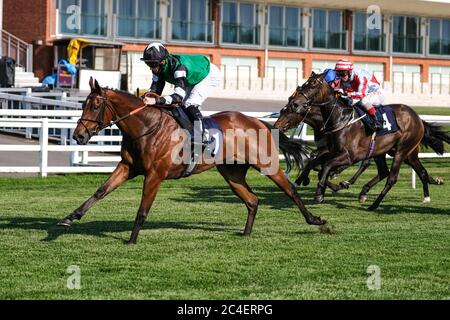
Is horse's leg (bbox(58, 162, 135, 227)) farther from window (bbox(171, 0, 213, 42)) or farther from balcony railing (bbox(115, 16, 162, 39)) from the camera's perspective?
window (bbox(171, 0, 213, 42))

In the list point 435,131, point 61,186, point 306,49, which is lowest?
point 61,186

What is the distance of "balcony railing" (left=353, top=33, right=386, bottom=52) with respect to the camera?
52469 millimetres

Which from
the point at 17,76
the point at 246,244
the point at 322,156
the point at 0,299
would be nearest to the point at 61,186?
the point at 322,156

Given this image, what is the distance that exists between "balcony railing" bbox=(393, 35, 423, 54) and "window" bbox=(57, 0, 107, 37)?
18.2 m

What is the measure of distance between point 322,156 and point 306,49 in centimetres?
3720

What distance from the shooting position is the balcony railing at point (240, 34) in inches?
1887

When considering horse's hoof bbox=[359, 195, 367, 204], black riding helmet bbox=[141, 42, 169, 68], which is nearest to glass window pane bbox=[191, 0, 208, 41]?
horse's hoof bbox=[359, 195, 367, 204]

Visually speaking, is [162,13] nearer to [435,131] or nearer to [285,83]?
[285,83]

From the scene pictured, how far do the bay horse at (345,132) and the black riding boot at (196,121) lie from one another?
3.14 meters

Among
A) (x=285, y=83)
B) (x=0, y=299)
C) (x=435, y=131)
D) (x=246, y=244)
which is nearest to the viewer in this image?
(x=0, y=299)

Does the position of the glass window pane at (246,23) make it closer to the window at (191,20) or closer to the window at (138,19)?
the window at (191,20)

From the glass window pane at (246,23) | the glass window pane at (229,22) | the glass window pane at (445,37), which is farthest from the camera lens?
the glass window pane at (445,37)

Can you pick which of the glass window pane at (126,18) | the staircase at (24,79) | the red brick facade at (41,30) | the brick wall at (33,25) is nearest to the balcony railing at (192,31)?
the red brick facade at (41,30)

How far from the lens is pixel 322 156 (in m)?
13.8
